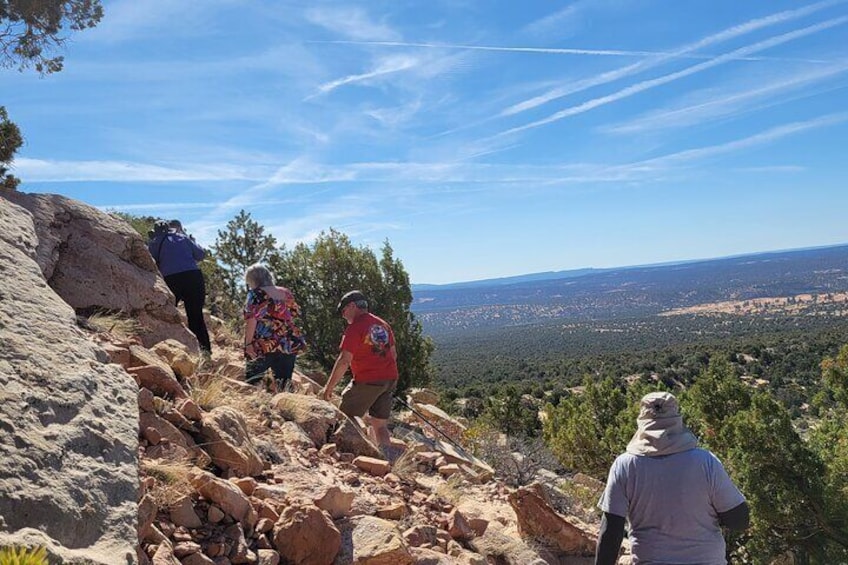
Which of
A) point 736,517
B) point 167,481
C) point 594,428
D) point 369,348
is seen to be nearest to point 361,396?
point 369,348

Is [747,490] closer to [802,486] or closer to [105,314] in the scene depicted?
[802,486]

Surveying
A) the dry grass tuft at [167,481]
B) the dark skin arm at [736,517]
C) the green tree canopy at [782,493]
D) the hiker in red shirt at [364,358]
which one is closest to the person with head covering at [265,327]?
the hiker in red shirt at [364,358]

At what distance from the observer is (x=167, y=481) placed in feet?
11.6

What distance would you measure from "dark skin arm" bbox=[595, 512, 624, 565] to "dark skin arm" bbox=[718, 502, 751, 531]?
1.69ft

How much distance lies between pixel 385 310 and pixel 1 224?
1135cm

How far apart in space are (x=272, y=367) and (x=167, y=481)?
342 centimetres

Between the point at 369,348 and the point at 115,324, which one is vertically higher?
the point at 115,324

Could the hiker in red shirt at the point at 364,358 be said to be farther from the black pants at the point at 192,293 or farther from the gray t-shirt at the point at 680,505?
the gray t-shirt at the point at 680,505

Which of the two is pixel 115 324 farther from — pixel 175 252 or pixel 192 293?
pixel 175 252

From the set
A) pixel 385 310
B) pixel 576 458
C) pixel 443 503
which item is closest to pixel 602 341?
pixel 576 458

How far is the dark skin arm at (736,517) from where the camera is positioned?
3.21 meters

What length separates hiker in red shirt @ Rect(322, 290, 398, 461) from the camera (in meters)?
6.53

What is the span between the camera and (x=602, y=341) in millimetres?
116812

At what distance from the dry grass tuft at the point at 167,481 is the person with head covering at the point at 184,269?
4.22 metres
